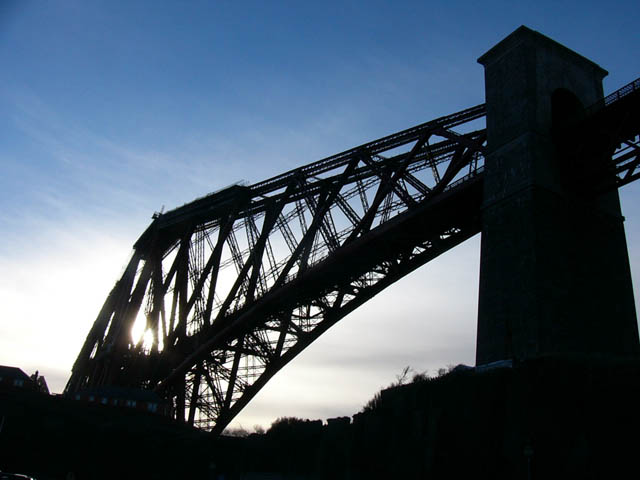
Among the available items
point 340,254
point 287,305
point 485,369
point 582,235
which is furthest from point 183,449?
point 582,235

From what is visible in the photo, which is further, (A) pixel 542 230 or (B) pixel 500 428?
(A) pixel 542 230

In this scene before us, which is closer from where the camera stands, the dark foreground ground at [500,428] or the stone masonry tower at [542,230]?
the dark foreground ground at [500,428]

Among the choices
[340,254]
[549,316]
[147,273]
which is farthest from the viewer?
[147,273]

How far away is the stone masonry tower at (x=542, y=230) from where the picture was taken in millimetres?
24047

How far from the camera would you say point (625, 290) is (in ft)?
87.0

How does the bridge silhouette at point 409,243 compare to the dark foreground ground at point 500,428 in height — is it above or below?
above

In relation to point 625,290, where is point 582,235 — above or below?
above

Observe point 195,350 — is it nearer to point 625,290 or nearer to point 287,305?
point 287,305

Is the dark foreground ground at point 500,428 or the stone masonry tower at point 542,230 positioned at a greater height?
the stone masonry tower at point 542,230

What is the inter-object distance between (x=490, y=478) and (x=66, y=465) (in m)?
29.0

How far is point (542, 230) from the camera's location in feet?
82.1

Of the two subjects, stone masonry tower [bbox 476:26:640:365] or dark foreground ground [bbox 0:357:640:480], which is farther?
stone masonry tower [bbox 476:26:640:365]

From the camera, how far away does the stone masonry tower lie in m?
24.0

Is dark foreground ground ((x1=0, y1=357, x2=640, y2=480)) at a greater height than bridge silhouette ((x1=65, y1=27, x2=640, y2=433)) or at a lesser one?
lesser
